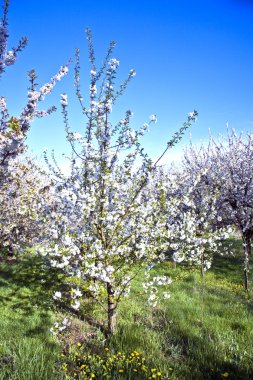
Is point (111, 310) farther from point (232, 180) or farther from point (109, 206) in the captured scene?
point (232, 180)

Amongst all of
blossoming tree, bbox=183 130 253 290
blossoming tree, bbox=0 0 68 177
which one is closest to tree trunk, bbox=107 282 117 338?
blossoming tree, bbox=0 0 68 177

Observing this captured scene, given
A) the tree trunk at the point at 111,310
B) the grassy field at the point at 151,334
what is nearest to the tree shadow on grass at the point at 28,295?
the grassy field at the point at 151,334

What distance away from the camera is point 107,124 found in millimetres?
5816

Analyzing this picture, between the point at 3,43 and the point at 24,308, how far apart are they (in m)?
6.07

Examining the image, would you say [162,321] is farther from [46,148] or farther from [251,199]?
[251,199]

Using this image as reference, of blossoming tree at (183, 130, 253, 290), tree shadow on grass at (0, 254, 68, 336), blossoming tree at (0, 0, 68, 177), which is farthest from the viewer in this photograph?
blossoming tree at (183, 130, 253, 290)

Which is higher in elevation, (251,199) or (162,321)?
(251,199)

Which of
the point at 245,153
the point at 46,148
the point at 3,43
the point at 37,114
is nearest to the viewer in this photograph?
the point at 3,43

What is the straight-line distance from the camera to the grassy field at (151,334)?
4.57 metres

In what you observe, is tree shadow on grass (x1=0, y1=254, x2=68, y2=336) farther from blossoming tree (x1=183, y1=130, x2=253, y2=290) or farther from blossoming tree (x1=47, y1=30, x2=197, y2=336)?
blossoming tree (x1=183, y1=130, x2=253, y2=290)

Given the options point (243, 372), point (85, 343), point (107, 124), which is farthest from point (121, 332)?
point (107, 124)

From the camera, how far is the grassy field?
4574 millimetres

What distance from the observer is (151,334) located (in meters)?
5.73

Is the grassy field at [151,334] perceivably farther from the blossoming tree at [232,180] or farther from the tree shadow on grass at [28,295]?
the blossoming tree at [232,180]
